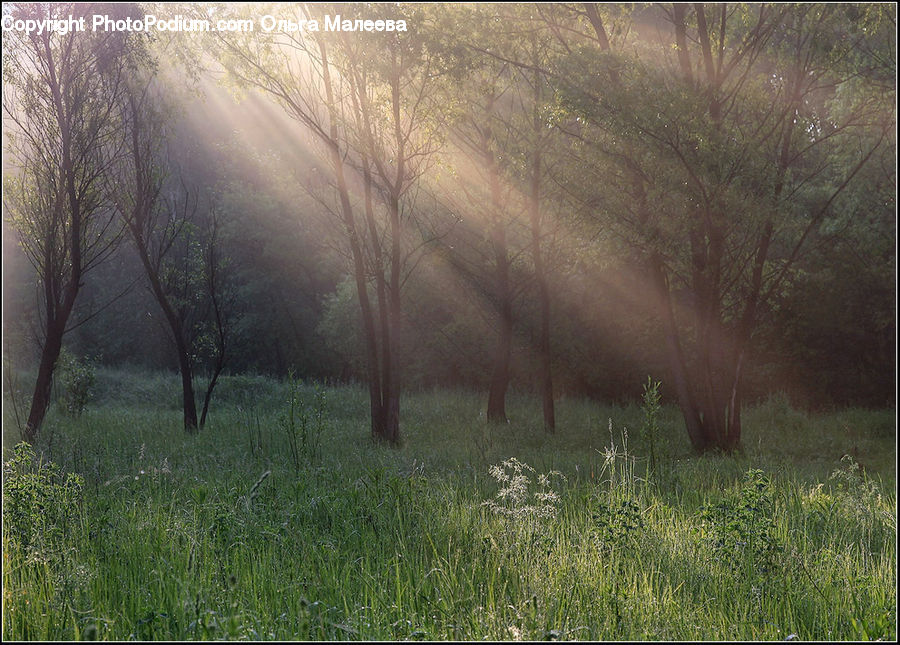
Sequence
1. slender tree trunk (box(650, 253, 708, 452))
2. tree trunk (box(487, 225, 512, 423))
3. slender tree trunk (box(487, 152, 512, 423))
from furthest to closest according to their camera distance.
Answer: tree trunk (box(487, 225, 512, 423)), slender tree trunk (box(487, 152, 512, 423)), slender tree trunk (box(650, 253, 708, 452))

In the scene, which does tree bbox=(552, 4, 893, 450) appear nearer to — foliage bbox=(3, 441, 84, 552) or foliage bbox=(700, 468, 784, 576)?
foliage bbox=(700, 468, 784, 576)

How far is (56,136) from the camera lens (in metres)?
9.40

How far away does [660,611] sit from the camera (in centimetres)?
377

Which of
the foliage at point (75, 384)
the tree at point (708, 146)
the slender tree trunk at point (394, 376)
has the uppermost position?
the tree at point (708, 146)

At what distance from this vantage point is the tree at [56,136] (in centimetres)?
926

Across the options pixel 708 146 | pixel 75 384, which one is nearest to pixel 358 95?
pixel 708 146

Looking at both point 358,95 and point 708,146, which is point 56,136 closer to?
point 358,95

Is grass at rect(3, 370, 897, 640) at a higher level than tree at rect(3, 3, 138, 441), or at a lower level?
lower

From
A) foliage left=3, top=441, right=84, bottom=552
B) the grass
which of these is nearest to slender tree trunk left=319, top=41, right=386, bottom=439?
the grass

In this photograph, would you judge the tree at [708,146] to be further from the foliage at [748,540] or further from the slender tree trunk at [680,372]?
the foliage at [748,540]

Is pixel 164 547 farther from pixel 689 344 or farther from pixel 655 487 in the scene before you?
pixel 689 344

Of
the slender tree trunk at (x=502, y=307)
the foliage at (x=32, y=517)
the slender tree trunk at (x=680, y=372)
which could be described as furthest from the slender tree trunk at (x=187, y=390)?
the slender tree trunk at (x=680, y=372)

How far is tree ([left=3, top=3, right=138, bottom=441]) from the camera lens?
30.4ft

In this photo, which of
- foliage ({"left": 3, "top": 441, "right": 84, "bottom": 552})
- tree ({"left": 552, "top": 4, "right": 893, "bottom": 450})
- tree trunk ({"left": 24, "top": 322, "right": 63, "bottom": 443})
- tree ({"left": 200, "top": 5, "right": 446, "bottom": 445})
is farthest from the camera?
tree ({"left": 200, "top": 5, "right": 446, "bottom": 445})
